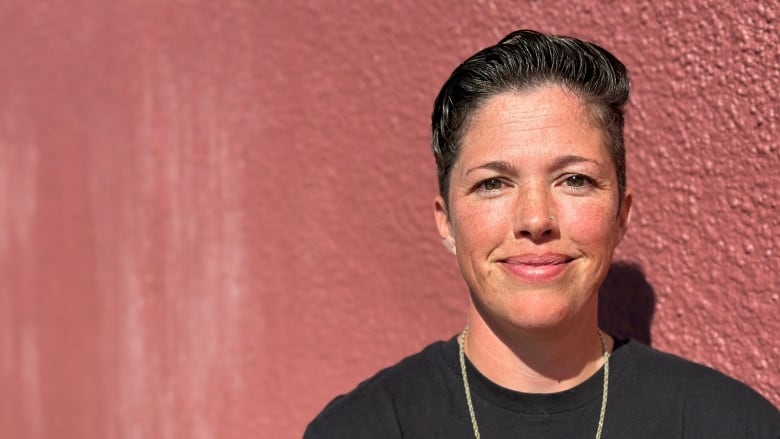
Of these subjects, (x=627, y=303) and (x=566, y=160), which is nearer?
(x=566, y=160)

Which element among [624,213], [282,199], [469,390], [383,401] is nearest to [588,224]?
[624,213]

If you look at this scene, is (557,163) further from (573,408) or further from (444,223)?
(573,408)

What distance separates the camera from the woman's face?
1.63 meters

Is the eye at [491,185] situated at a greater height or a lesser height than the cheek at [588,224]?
greater

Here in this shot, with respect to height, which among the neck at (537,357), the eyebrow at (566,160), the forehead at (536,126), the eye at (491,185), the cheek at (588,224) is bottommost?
the neck at (537,357)

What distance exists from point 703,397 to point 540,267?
420 mm

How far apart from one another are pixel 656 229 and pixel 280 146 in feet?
4.04

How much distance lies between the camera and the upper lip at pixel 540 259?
161 centimetres

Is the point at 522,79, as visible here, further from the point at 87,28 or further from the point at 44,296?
the point at 44,296

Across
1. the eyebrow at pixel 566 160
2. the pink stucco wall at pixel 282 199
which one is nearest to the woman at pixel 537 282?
the eyebrow at pixel 566 160

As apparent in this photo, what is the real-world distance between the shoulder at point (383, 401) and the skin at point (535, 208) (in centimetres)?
20

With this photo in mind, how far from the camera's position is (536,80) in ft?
5.48

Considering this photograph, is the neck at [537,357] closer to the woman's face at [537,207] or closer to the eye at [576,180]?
the woman's face at [537,207]

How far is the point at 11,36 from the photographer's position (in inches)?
137
